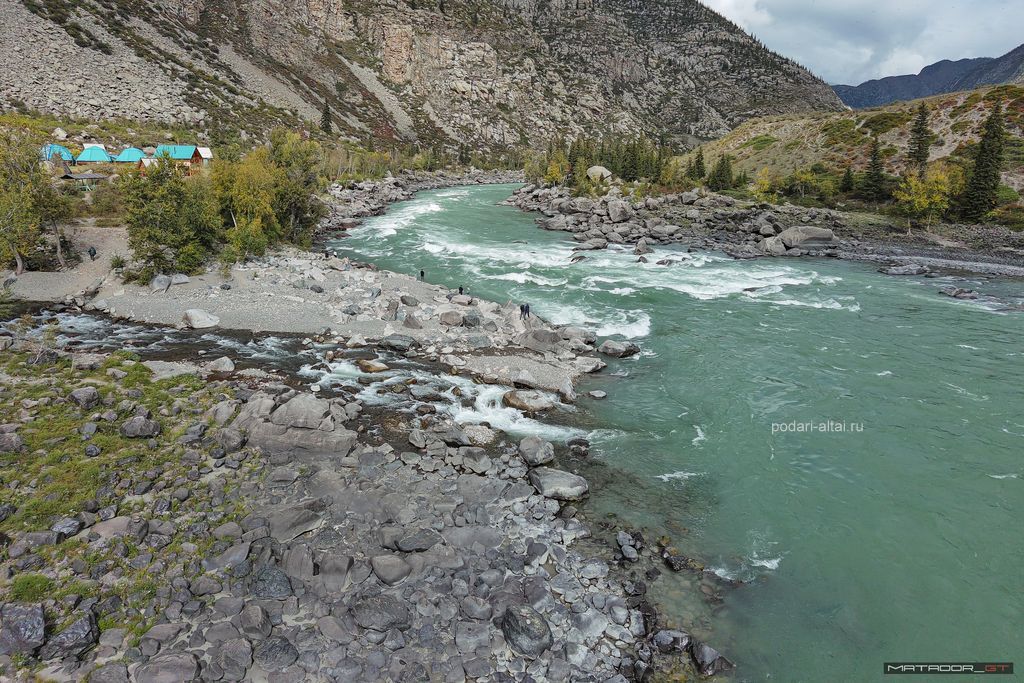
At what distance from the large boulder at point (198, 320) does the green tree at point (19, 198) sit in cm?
1267

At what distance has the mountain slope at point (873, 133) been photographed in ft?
220

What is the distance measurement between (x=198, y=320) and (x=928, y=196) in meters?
75.5

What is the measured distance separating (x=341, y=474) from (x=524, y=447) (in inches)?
237

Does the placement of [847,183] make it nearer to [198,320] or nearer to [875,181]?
[875,181]

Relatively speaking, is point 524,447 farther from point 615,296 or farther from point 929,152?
point 929,152

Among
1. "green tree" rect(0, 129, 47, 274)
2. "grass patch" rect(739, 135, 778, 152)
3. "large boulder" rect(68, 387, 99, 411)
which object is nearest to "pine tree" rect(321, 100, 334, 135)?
"green tree" rect(0, 129, 47, 274)

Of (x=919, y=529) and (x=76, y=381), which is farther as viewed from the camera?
(x=76, y=381)

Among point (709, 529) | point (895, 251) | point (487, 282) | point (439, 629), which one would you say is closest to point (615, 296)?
point (487, 282)

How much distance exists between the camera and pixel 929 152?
69000mm

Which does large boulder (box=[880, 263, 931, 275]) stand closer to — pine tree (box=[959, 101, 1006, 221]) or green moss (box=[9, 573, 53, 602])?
pine tree (box=[959, 101, 1006, 221])

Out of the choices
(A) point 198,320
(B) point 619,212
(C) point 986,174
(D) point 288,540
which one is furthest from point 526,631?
(C) point 986,174

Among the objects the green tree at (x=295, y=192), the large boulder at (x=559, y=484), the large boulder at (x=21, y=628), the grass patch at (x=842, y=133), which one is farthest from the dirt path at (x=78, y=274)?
the grass patch at (x=842, y=133)

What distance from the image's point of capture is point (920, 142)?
6731 centimetres

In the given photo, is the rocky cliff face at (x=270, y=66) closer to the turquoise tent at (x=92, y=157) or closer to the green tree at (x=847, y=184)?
the turquoise tent at (x=92, y=157)
